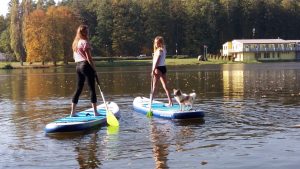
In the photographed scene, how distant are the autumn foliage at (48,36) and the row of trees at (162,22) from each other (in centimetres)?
23

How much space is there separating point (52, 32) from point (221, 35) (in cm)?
6182

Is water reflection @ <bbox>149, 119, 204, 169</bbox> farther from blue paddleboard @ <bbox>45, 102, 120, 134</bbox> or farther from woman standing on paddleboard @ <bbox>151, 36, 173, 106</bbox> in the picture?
woman standing on paddleboard @ <bbox>151, 36, 173, 106</bbox>

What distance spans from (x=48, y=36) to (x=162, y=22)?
139 ft

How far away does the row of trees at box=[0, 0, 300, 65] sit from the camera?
10912 cm

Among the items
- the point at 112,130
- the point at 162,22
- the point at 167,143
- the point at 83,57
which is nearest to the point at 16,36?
the point at 162,22

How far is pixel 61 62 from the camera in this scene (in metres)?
113

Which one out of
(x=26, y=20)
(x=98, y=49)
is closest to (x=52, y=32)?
(x=26, y=20)

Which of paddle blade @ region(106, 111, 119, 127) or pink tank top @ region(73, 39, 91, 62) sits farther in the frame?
pink tank top @ region(73, 39, 91, 62)

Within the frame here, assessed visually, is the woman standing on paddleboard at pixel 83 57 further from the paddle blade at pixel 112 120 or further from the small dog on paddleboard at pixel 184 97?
the small dog on paddleboard at pixel 184 97

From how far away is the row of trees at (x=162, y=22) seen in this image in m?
109

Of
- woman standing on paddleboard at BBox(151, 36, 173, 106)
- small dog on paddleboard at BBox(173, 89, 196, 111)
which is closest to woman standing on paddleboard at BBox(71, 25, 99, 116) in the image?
small dog on paddleboard at BBox(173, 89, 196, 111)

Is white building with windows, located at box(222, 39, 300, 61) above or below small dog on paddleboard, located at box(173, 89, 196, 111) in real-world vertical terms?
above

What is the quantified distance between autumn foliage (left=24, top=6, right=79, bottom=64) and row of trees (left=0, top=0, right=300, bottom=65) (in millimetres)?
234

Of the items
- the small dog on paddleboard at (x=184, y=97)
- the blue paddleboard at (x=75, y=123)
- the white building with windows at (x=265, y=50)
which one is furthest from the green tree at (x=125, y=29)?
the blue paddleboard at (x=75, y=123)
